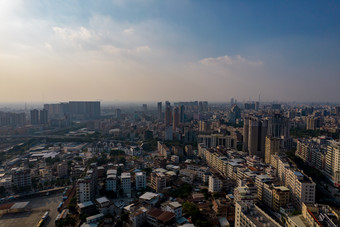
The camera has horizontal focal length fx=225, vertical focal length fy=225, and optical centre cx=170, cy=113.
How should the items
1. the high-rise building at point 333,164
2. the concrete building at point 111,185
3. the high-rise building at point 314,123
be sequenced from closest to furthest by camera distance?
the concrete building at point 111,185 < the high-rise building at point 333,164 < the high-rise building at point 314,123

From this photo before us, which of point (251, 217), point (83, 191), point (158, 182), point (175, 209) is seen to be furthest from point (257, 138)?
point (83, 191)

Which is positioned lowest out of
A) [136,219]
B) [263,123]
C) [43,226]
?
[43,226]

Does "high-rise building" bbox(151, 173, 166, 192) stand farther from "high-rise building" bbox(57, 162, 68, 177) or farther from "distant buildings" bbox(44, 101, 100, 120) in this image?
"distant buildings" bbox(44, 101, 100, 120)

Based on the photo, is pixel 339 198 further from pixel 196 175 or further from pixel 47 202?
pixel 47 202

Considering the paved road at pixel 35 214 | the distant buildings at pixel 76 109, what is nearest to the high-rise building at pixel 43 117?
the distant buildings at pixel 76 109

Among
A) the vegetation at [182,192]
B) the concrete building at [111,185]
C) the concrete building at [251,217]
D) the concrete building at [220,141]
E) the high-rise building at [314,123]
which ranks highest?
the high-rise building at [314,123]

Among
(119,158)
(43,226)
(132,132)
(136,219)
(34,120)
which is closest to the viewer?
(136,219)

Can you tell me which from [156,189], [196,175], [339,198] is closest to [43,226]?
[156,189]

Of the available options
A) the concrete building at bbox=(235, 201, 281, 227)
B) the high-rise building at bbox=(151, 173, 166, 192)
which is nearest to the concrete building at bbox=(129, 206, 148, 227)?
the high-rise building at bbox=(151, 173, 166, 192)

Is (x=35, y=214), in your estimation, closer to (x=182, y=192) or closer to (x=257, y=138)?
(x=182, y=192)

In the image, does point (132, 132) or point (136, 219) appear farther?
point (132, 132)

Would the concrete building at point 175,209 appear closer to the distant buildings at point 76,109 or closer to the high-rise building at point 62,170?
the high-rise building at point 62,170
